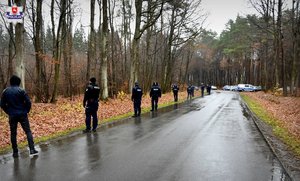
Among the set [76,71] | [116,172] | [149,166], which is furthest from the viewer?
[76,71]

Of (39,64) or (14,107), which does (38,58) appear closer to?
(39,64)

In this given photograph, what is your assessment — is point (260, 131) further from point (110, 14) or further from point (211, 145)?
point (110, 14)

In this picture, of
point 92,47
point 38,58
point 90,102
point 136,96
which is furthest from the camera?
point 92,47

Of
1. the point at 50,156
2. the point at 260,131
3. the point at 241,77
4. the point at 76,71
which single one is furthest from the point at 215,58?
the point at 50,156

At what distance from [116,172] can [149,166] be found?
32.3 inches

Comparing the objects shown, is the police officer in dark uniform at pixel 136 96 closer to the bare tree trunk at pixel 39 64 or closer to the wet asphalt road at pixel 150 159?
the wet asphalt road at pixel 150 159

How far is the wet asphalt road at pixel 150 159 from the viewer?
6008 mm

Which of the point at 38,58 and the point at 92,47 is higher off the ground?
the point at 92,47

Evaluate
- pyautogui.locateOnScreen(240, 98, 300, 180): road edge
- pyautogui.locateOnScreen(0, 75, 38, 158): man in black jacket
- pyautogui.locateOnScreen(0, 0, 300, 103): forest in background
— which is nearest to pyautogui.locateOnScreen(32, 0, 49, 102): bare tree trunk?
pyautogui.locateOnScreen(0, 0, 300, 103): forest in background

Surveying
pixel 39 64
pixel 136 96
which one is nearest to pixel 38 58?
pixel 39 64

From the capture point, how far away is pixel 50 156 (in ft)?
24.4

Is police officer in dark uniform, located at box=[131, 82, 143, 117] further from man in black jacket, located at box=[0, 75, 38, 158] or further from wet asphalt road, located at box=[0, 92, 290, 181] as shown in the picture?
man in black jacket, located at box=[0, 75, 38, 158]

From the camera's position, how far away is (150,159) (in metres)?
7.21

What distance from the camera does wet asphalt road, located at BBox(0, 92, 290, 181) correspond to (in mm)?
6008
